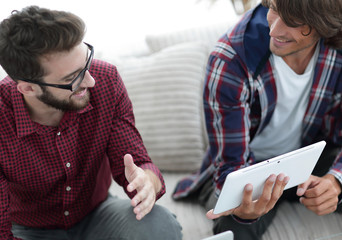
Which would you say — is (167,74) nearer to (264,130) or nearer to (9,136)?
(264,130)

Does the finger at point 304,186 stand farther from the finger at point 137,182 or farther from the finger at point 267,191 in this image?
the finger at point 137,182

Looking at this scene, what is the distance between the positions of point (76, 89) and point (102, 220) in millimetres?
428

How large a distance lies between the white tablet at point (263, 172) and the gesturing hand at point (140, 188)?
0.57 ft

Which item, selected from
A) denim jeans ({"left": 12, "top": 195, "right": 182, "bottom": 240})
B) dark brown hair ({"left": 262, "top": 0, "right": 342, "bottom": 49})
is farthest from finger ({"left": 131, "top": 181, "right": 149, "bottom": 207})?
dark brown hair ({"left": 262, "top": 0, "right": 342, "bottom": 49})

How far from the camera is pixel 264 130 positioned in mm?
1554

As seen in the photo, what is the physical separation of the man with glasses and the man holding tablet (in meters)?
0.24

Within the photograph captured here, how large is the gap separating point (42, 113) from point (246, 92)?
1.99 ft

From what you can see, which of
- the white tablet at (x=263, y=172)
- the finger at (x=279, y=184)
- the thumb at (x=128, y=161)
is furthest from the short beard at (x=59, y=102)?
the finger at (x=279, y=184)

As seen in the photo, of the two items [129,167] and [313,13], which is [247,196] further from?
[313,13]

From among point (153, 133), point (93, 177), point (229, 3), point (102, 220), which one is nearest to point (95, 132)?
point (93, 177)

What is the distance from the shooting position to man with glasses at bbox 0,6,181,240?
3.91 feet

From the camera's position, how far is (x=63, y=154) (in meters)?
1.35

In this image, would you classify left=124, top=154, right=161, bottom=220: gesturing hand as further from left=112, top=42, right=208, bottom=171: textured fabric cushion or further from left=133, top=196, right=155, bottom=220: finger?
left=112, top=42, right=208, bottom=171: textured fabric cushion

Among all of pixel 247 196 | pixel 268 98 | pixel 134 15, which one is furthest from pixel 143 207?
pixel 134 15
